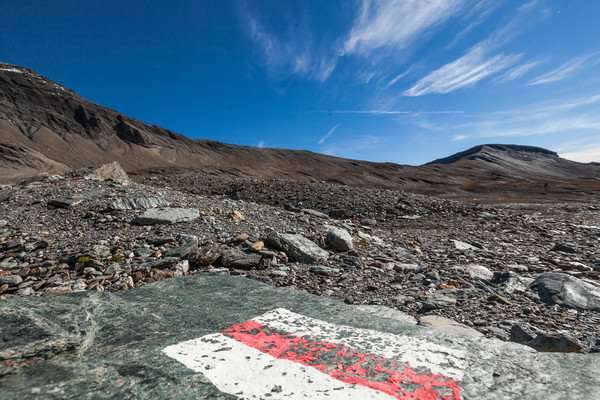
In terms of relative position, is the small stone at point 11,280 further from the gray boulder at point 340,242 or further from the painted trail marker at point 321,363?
the gray boulder at point 340,242

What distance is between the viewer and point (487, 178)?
63.5 meters

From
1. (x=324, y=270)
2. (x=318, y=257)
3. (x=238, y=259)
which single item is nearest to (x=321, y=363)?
(x=324, y=270)

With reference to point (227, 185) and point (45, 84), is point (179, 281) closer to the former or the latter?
point (227, 185)

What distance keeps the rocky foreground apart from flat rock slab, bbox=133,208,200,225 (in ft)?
0.08

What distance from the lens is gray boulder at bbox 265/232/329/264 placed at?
5180mm

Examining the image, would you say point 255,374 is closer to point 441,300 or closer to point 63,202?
point 441,300

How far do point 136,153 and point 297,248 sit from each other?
236 ft

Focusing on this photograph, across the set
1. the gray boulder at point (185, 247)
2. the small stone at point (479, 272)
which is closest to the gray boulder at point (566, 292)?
the small stone at point (479, 272)

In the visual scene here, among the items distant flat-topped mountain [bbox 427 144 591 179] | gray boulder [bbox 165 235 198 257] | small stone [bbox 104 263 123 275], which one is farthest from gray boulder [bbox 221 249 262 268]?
distant flat-topped mountain [bbox 427 144 591 179]

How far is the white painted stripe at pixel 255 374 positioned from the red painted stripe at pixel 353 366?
0.06 meters

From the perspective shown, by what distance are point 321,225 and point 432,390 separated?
19.6ft

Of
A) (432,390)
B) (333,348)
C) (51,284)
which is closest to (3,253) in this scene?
(51,284)

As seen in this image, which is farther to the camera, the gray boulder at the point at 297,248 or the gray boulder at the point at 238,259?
the gray boulder at the point at 297,248

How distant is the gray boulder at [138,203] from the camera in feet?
22.7
